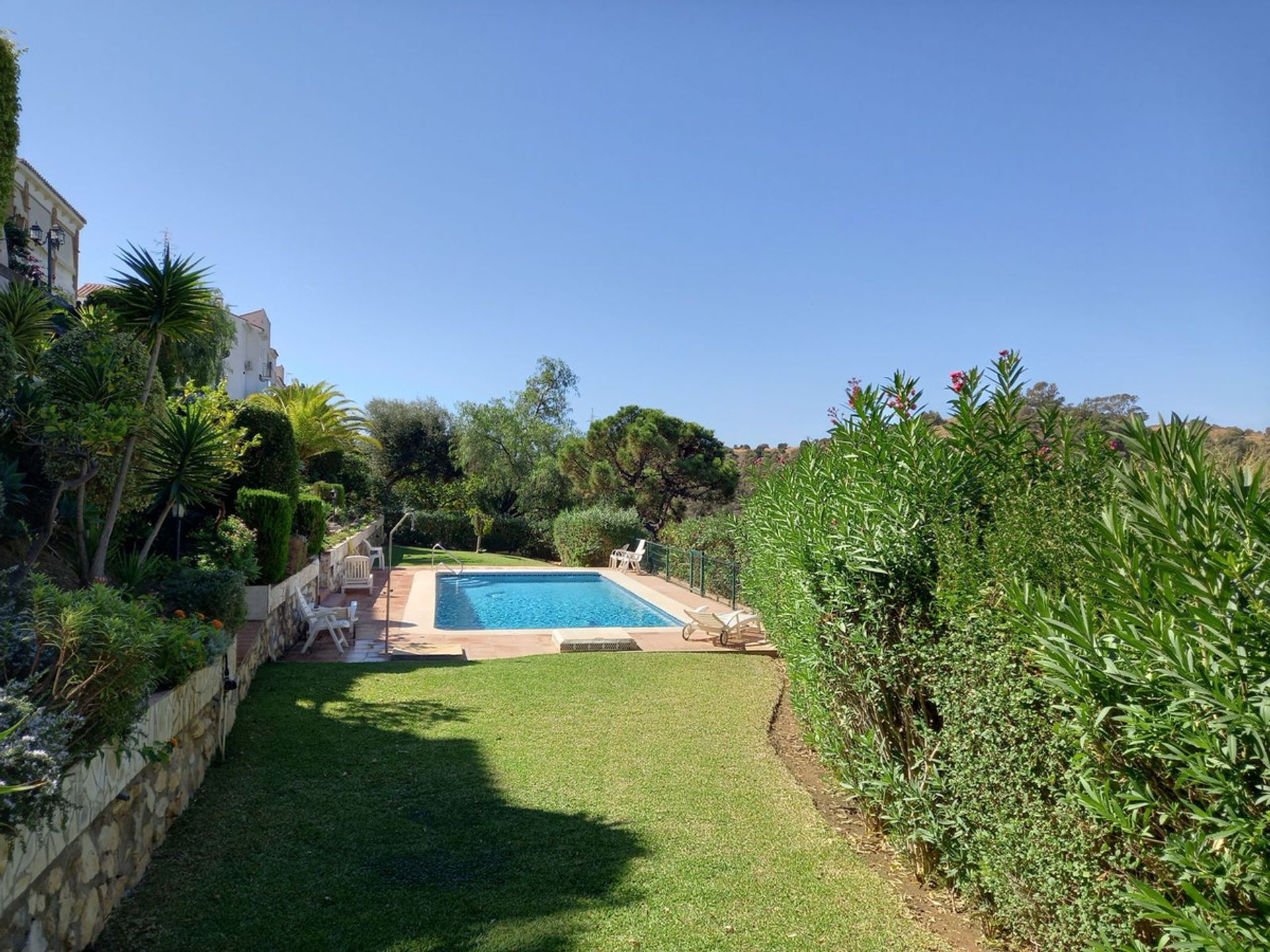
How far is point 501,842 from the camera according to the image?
497 cm

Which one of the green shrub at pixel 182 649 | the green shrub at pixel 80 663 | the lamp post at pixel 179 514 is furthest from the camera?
the lamp post at pixel 179 514

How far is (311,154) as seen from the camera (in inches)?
581

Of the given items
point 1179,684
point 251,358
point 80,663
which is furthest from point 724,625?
point 251,358

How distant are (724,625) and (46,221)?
64.9ft

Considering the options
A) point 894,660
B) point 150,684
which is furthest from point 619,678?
point 150,684

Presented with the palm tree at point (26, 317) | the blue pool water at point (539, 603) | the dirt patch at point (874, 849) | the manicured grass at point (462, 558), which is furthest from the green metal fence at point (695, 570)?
the palm tree at point (26, 317)

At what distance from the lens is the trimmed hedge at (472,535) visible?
98.8 feet

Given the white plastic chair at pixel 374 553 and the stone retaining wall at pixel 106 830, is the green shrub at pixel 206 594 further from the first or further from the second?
the white plastic chair at pixel 374 553

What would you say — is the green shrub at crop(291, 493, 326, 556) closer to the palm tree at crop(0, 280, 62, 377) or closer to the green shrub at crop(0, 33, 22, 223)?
the palm tree at crop(0, 280, 62, 377)

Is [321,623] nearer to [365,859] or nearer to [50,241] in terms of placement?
[365,859]

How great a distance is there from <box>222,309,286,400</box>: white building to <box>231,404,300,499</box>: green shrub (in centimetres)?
2443

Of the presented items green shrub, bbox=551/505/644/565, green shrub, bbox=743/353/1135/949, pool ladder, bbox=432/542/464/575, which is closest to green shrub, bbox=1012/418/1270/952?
green shrub, bbox=743/353/1135/949

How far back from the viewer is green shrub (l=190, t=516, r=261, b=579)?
30.2 feet

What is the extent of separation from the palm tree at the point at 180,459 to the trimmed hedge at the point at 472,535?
22.1 meters
